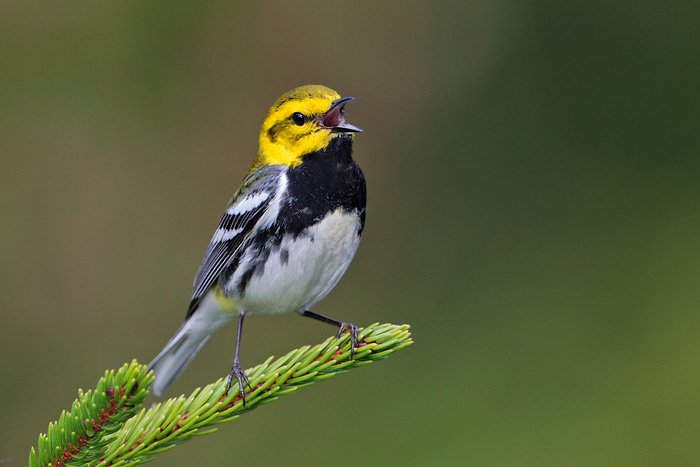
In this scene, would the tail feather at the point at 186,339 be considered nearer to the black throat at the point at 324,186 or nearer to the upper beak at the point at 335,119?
the black throat at the point at 324,186

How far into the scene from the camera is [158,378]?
3.31 metres

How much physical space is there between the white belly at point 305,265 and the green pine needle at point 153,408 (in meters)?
0.48

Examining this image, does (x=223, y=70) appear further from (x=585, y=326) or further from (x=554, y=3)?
(x=585, y=326)

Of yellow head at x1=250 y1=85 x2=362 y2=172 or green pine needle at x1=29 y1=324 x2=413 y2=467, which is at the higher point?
yellow head at x1=250 y1=85 x2=362 y2=172

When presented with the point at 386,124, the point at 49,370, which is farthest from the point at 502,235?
the point at 49,370

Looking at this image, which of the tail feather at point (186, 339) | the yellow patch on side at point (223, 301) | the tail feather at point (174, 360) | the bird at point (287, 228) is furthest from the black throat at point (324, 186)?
the tail feather at point (174, 360)

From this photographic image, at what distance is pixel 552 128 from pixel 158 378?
3.05 metres

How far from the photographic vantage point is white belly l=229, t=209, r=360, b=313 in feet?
9.41

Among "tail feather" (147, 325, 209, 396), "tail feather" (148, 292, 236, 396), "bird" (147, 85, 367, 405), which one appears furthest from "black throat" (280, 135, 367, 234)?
"tail feather" (147, 325, 209, 396)

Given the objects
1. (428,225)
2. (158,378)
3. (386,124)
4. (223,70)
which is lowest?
(158,378)

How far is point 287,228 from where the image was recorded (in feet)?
9.48

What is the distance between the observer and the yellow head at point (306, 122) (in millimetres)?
3104

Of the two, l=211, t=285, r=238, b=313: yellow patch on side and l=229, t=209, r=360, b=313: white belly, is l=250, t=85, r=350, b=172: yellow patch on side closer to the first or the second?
l=229, t=209, r=360, b=313: white belly

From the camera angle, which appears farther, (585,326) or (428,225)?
(428,225)
